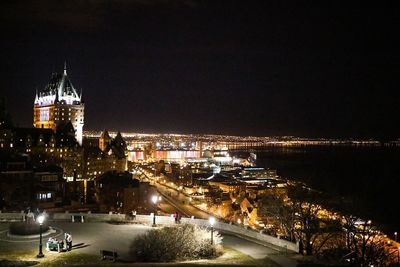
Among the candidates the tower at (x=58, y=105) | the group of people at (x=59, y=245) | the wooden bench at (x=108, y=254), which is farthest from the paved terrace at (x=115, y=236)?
the tower at (x=58, y=105)

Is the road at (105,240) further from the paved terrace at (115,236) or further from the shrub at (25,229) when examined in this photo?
the shrub at (25,229)

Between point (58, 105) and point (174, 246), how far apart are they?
317ft

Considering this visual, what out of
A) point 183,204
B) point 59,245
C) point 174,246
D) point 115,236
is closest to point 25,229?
point 59,245

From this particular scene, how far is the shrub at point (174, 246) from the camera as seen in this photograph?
22234 mm

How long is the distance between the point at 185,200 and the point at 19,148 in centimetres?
3056

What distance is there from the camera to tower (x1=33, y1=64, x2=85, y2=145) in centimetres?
11275

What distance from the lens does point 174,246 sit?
74.6 ft

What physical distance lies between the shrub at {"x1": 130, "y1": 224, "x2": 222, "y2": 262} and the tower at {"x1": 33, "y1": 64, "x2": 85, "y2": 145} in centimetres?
9273

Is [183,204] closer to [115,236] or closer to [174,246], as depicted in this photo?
[115,236]

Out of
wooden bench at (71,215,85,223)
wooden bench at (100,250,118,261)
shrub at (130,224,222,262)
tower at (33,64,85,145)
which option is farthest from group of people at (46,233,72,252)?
tower at (33,64,85,145)

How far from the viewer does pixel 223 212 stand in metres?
74.2

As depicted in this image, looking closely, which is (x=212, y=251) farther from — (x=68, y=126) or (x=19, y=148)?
(x=68, y=126)

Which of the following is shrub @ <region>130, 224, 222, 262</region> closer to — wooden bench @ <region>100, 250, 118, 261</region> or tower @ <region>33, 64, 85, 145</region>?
wooden bench @ <region>100, 250, 118, 261</region>

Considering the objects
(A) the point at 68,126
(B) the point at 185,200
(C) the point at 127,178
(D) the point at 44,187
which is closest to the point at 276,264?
(D) the point at 44,187
